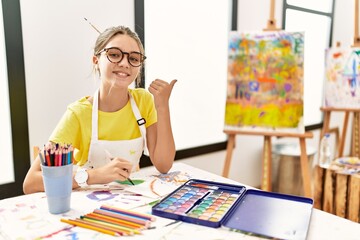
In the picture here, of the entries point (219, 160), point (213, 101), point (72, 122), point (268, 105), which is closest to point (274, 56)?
point (268, 105)

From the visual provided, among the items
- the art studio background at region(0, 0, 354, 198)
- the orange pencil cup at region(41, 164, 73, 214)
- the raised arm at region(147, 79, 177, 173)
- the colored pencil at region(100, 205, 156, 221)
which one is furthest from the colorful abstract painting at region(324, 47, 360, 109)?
the orange pencil cup at region(41, 164, 73, 214)

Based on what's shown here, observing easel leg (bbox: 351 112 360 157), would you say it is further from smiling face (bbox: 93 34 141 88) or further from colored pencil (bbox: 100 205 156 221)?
colored pencil (bbox: 100 205 156 221)

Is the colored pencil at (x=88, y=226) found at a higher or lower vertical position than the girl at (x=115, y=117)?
lower

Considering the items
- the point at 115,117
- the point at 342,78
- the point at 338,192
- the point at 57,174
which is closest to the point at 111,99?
the point at 115,117

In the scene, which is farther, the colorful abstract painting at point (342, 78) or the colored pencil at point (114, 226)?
the colorful abstract painting at point (342, 78)

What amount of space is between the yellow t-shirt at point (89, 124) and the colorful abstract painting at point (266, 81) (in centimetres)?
93

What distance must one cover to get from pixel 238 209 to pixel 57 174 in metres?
0.52

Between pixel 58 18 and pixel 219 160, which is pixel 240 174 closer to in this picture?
pixel 219 160

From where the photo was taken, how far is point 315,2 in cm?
363

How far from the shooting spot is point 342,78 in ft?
9.43

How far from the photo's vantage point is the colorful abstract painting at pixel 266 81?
2.20 m

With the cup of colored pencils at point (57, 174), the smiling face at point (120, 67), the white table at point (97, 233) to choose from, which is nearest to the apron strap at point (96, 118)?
the smiling face at point (120, 67)

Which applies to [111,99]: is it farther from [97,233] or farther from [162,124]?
[97,233]

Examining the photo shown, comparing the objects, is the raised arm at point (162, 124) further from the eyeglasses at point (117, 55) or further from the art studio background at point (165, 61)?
the art studio background at point (165, 61)
